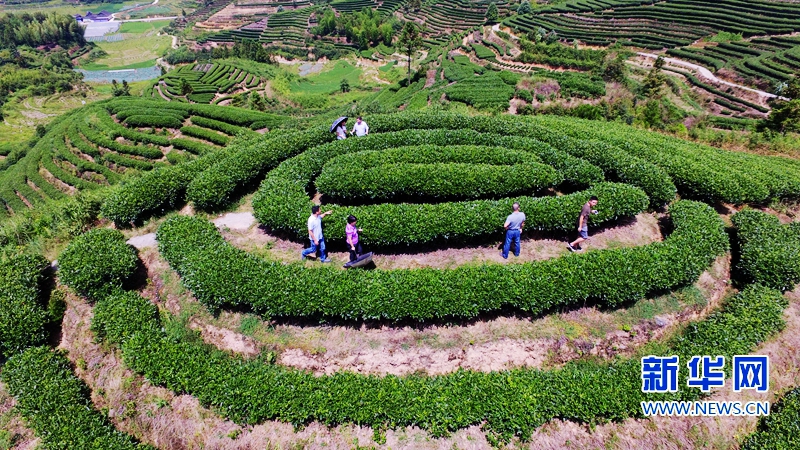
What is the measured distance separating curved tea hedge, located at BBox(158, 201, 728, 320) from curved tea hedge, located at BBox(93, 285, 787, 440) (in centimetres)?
195

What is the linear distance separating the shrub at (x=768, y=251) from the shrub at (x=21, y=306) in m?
24.3

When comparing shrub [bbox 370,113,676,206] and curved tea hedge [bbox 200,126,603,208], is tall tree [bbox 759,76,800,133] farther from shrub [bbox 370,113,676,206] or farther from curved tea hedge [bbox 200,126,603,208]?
curved tea hedge [bbox 200,126,603,208]

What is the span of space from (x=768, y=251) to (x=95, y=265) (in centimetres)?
2376

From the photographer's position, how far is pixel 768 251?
42.6ft

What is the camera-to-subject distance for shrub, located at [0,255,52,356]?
11258mm

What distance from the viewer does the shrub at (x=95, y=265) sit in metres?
12.5

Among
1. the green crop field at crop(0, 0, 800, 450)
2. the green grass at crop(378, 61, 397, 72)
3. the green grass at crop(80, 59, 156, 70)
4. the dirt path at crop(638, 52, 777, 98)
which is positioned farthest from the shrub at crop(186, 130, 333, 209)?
the green grass at crop(80, 59, 156, 70)

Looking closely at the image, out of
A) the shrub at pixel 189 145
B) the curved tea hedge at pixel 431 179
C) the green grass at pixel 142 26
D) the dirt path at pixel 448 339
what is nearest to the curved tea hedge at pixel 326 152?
the curved tea hedge at pixel 431 179

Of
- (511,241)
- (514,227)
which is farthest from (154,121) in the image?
(514,227)

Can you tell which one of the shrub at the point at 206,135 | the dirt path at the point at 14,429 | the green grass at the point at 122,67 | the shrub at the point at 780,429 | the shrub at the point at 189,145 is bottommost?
the green grass at the point at 122,67

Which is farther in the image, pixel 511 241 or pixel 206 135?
pixel 206 135

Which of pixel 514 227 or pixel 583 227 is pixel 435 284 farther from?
pixel 583 227

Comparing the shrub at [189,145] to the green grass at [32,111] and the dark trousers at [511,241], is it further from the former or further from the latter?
the green grass at [32,111]

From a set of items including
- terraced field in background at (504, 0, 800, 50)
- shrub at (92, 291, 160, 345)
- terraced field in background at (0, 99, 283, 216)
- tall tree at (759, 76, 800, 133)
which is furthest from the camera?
terraced field in background at (504, 0, 800, 50)
